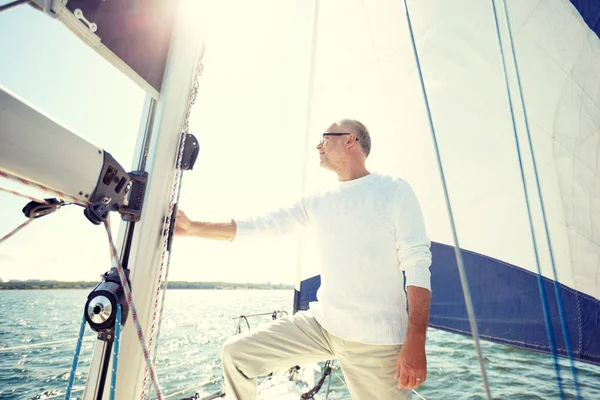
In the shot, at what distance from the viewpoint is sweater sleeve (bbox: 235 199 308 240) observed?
158 cm

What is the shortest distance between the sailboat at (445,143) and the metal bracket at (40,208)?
116 millimetres

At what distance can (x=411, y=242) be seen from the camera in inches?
54.2

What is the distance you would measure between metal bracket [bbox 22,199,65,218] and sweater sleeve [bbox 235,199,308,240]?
834mm

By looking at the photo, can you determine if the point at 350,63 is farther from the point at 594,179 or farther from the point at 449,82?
the point at 594,179

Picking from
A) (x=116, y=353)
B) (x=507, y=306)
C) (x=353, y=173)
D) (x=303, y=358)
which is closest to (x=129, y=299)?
(x=116, y=353)

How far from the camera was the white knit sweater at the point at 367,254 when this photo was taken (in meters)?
1.34

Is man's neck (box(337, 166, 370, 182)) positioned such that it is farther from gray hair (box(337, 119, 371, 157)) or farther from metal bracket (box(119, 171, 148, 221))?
metal bracket (box(119, 171, 148, 221))

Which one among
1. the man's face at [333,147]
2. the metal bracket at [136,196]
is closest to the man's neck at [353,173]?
the man's face at [333,147]

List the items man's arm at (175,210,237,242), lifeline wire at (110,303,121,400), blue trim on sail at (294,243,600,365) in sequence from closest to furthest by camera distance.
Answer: lifeline wire at (110,303,121,400) → man's arm at (175,210,237,242) → blue trim on sail at (294,243,600,365)

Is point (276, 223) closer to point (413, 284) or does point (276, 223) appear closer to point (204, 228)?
point (204, 228)

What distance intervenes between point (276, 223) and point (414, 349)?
858 mm

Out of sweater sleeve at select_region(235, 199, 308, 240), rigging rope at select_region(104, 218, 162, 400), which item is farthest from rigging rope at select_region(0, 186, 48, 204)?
sweater sleeve at select_region(235, 199, 308, 240)

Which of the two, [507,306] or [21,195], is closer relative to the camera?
[21,195]

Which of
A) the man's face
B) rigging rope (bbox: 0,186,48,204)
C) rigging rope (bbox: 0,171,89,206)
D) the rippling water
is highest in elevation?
the man's face
